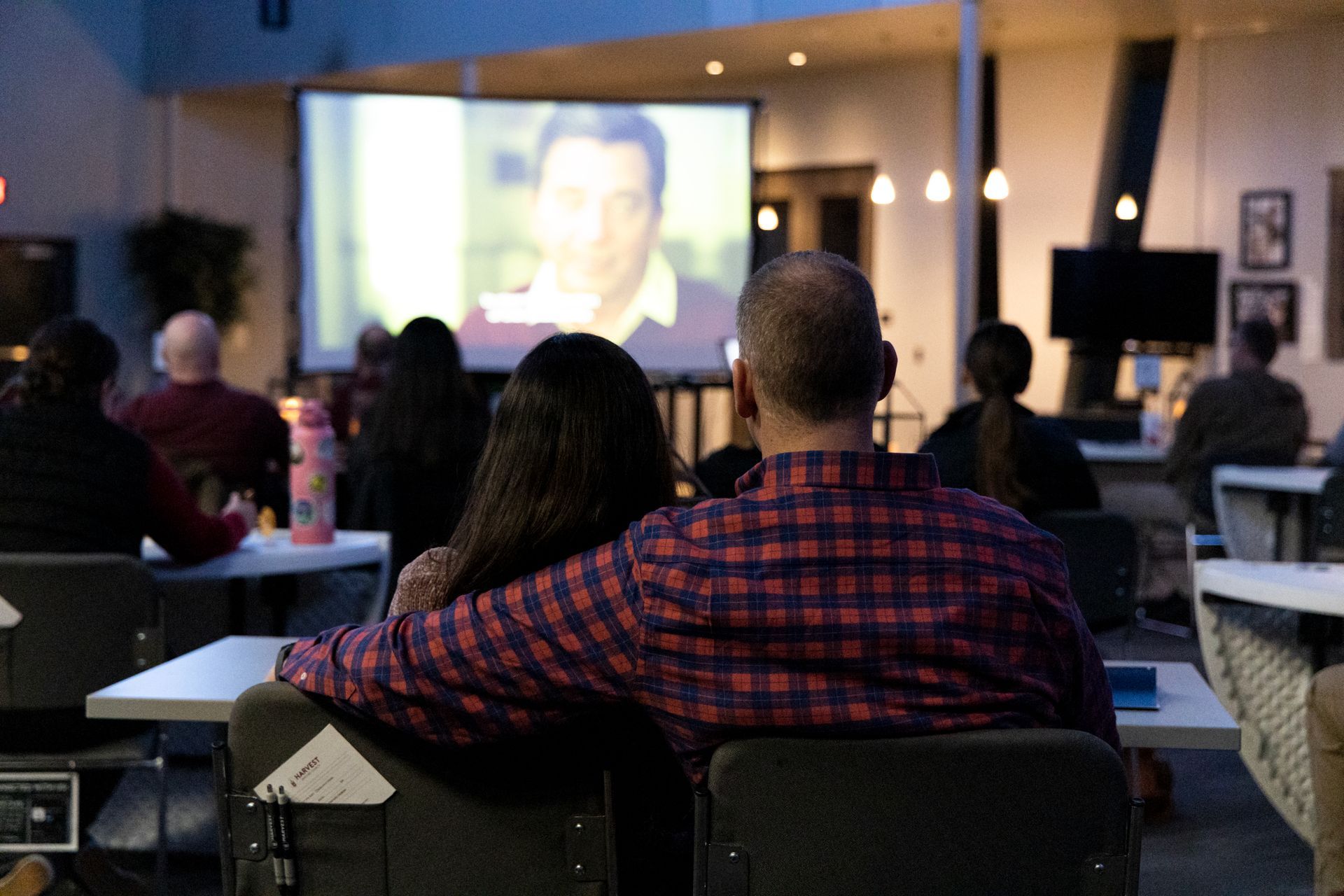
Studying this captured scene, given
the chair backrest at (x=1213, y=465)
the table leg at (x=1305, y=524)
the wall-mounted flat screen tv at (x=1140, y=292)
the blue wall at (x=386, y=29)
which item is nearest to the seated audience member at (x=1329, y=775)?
the table leg at (x=1305, y=524)

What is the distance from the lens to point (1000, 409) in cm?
366

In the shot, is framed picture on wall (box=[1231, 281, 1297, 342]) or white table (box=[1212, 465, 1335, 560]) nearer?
white table (box=[1212, 465, 1335, 560])

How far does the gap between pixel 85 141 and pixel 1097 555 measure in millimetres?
9501

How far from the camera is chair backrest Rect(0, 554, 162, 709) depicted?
8.64 feet

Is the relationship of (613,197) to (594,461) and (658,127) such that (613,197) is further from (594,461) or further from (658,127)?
(594,461)

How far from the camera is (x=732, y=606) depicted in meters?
1.41

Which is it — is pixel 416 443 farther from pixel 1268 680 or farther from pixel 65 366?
pixel 1268 680

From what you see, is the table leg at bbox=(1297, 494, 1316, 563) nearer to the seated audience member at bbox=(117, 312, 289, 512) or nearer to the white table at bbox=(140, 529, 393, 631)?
the white table at bbox=(140, 529, 393, 631)

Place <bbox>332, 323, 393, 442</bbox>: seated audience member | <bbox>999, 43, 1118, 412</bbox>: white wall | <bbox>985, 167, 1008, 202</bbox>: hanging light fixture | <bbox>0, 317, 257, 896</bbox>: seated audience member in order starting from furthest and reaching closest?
<bbox>999, 43, 1118, 412</bbox>: white wall → <bbox>985, 167, 1008, 202</bbox>: hanging light fixture → <bbox>332, 323, 393, 442</bbox>: seated audience member → <bbox>0, 317, 257, 896</bbox>: seated audience member

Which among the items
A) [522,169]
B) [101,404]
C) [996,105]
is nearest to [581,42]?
[522,169]

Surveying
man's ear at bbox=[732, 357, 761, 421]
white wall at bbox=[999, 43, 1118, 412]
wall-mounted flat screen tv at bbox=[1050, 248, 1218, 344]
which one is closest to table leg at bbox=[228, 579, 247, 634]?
man's ear at bbox=[732, 357, 761, 421]

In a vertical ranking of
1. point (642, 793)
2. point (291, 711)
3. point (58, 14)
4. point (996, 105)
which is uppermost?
point (58, 14)

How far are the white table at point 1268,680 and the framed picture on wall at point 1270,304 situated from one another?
19.9ft

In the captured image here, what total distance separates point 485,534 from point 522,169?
22.6 feet
